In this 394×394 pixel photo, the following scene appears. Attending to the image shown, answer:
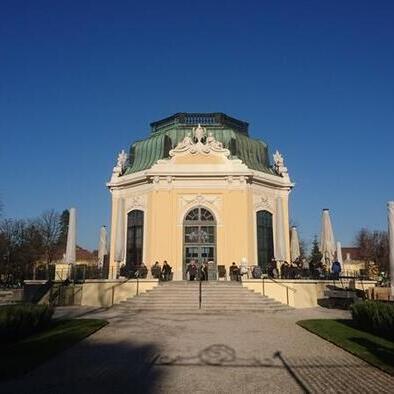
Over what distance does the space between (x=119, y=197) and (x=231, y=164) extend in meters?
7.86

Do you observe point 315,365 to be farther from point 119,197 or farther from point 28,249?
point 28,249

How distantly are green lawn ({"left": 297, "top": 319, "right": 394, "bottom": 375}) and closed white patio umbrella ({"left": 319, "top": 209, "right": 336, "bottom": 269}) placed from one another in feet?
34.2

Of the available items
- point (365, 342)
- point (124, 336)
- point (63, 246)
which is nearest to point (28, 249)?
point (63, 246)

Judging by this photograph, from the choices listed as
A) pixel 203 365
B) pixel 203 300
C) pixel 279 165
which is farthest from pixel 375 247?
pixel 203 365

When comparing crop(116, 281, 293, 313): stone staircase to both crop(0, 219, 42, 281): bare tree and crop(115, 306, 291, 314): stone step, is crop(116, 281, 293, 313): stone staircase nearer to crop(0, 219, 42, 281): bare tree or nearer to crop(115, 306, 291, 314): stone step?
crop(115, 306, 291, 314): stone step

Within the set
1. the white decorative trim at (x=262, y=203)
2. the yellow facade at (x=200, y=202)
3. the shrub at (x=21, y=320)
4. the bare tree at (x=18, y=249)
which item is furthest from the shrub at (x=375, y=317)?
the bare tree at (x=18, y=249)

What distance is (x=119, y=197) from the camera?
3020 centimetres

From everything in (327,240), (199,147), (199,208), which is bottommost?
(327,240)

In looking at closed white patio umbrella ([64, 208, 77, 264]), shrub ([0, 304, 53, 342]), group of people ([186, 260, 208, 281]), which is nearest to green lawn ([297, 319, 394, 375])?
shrub ([0, 304, 53, 342])

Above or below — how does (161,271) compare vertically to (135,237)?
below

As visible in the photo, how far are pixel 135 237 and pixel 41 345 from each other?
18.5 m

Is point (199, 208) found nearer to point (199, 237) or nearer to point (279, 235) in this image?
point (199, 237)

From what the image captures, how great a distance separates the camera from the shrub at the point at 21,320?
1061cm

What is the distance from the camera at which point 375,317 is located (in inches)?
472
